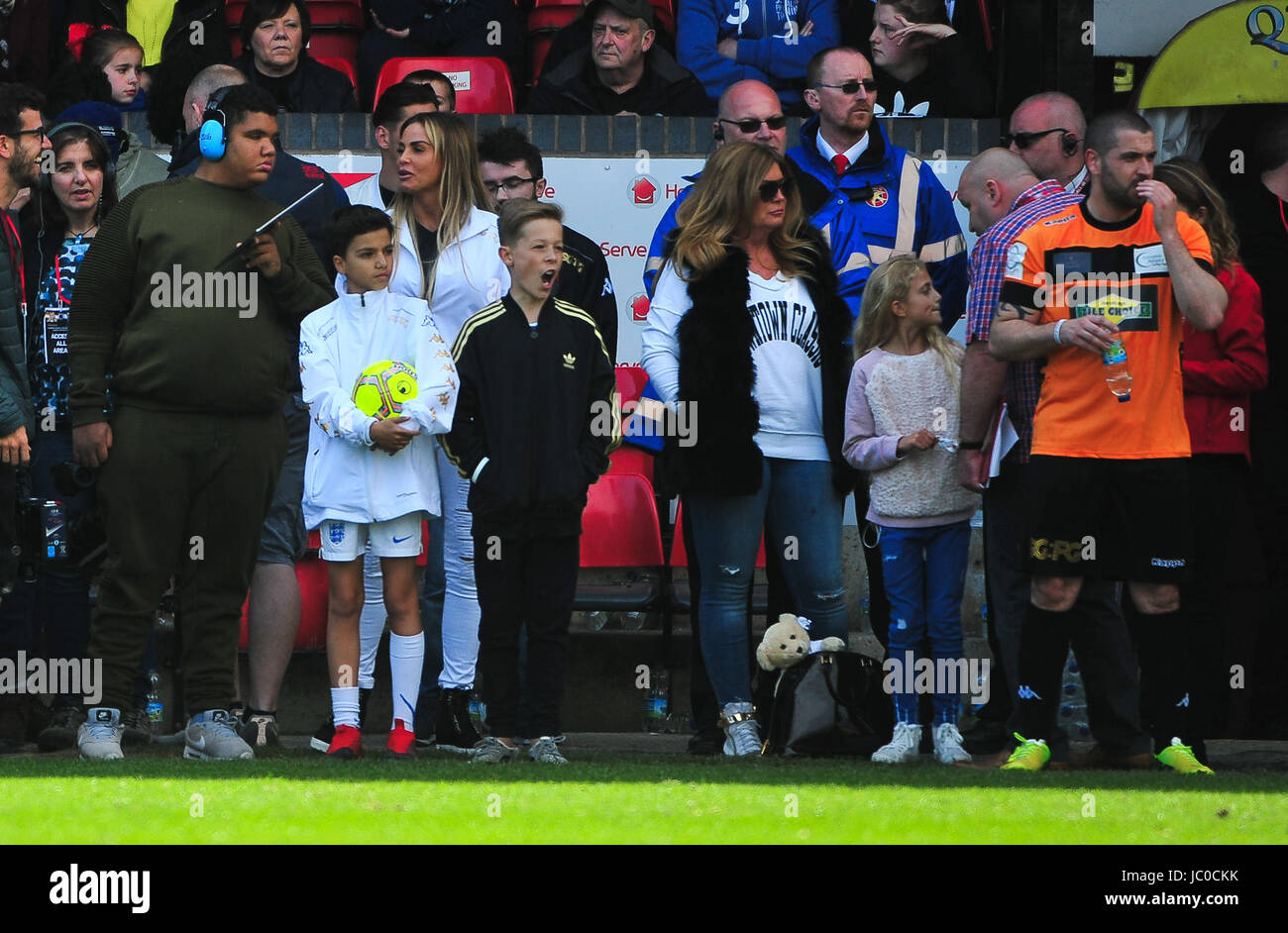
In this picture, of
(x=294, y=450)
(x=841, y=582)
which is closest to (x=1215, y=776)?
(x=841, y=582)

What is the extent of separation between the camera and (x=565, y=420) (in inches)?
258

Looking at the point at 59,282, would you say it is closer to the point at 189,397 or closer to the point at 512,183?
the point at 189,397

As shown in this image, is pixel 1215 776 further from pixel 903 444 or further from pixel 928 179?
pixel 928 179

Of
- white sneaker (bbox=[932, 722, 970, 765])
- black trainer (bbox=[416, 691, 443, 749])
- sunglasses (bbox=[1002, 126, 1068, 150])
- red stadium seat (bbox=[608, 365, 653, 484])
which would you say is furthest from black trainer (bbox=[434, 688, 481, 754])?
sunglasses (bbox=[1002, 126, 1068, 150])

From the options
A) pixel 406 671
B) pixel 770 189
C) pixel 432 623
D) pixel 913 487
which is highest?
pixel 770 189

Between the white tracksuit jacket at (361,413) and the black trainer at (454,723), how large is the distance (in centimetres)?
63

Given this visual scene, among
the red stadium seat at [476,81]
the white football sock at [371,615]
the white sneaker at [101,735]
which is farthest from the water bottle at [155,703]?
the red stadium seat at [476,81]

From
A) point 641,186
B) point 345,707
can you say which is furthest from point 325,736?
point 641,186

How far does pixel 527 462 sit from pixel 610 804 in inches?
65.9

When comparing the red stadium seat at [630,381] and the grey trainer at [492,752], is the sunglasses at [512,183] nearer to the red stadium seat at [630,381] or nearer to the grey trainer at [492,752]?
the red stadium seat at [630,381]

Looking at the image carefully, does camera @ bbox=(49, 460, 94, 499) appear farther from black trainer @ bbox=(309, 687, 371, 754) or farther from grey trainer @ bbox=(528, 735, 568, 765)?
grey trainer @ bbox=(528, 735, 568, 765)

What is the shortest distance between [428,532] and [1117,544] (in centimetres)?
262

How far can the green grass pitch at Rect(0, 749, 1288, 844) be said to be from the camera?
4645 mm
